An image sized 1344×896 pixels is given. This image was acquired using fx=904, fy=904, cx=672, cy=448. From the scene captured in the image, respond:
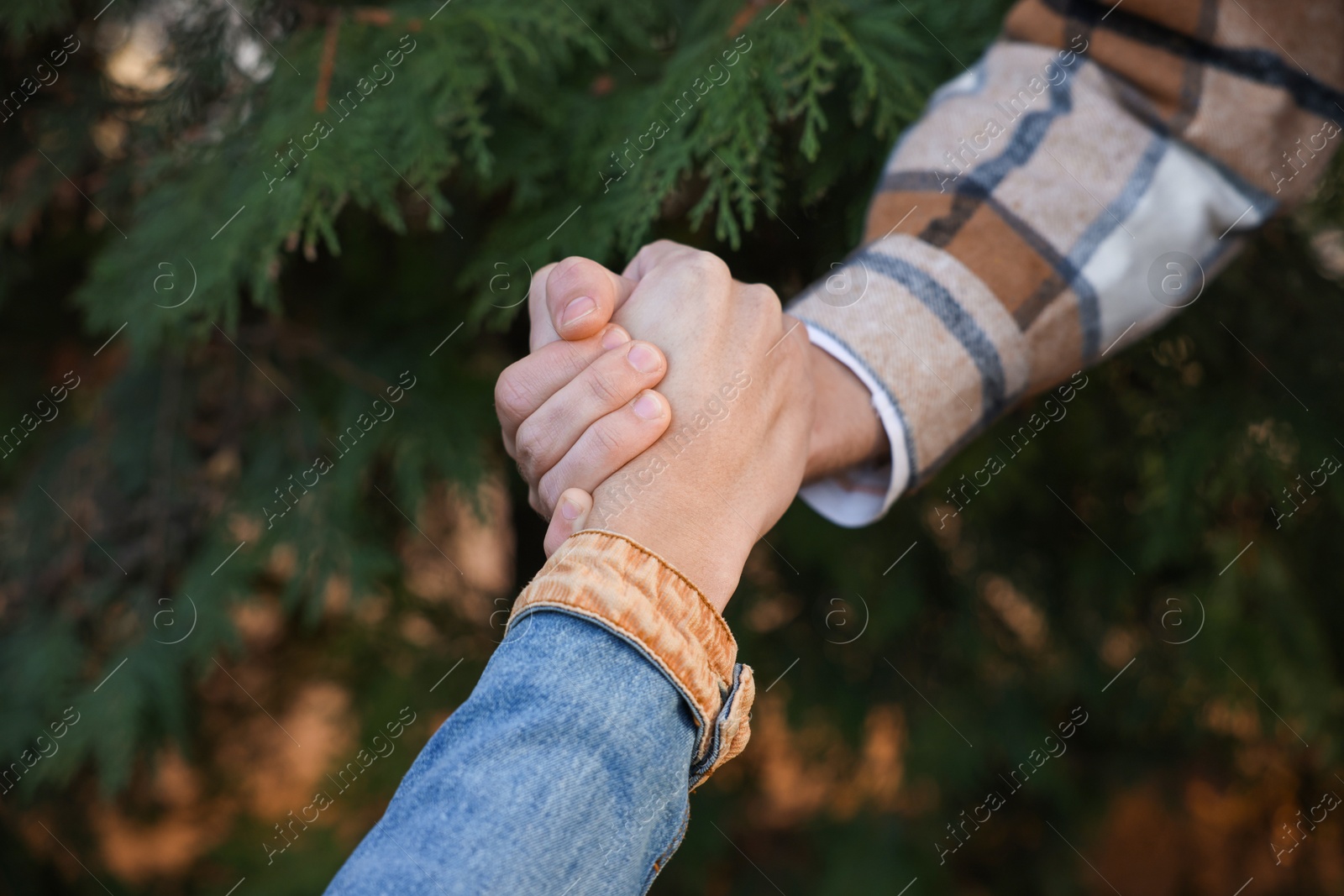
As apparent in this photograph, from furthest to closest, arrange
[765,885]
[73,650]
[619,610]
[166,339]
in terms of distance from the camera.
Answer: [765,885]
[73,650]
[166,339]
[619,610]

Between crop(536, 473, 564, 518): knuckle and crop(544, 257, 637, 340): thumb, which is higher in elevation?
crop(544, 257, 637, 340): thumb

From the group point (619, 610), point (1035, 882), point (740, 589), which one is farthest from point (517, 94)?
point (1035, 882)

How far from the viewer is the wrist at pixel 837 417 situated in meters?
1.08

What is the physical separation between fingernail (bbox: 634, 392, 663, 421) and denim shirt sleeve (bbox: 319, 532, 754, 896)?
16 centimetres

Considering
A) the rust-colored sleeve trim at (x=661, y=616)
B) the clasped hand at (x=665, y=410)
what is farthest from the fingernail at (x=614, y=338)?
the rust-colored sleeve trim at (x=661, y=616)

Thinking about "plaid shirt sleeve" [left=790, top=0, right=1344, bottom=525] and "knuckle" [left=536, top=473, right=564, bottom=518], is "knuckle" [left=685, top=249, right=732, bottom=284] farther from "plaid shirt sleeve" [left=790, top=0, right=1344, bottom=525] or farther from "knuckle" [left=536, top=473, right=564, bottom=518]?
"knuckle" [left=536, top=473, right=564, bottom=518]

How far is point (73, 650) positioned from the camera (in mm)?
1654

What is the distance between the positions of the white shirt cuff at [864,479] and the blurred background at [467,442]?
216mm

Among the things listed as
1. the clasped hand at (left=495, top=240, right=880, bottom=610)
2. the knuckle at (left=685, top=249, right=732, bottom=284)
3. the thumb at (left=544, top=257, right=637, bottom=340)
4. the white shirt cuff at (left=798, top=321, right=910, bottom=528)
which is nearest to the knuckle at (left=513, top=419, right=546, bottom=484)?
the clasped hand at (left=495, top=240, right=880, bottom=610)

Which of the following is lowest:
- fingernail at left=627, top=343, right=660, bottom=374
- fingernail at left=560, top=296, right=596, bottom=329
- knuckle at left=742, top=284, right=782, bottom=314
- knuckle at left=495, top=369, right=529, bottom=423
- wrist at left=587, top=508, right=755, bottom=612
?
wrist at left=587, top=508, right=755, bottom=612

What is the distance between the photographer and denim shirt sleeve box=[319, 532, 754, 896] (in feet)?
2.12

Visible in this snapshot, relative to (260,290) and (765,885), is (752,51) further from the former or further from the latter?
(765,885)

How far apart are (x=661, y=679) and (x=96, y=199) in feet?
4.39

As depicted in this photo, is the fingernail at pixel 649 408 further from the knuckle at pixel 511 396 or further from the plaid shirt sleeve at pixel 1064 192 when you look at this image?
the plaid shirt sleeve at pixel 1064 192
